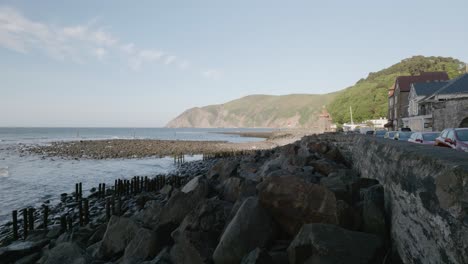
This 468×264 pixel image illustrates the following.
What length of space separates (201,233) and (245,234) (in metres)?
0.93

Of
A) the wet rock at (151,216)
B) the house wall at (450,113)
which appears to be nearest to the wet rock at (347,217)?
the wet rock at (151,216)

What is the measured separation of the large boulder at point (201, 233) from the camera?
5107mm

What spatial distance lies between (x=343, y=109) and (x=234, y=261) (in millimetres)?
93509

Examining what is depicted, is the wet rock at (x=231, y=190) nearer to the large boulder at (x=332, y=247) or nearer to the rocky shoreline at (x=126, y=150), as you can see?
the large boulder at (x=332, y=247)

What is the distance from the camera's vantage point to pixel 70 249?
20.9 ft

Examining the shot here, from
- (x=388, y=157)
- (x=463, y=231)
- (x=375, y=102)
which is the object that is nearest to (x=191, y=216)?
(x=388, y=157)

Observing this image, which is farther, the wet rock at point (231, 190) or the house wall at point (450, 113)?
the house wall at point (450, 113)

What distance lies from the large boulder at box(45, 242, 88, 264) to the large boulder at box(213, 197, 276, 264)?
10.00 ft

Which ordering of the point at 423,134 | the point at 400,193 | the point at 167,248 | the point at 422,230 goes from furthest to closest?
1. the point at 423,134
2. the point at 167,248
3. the point at 400,193
4. the point at 422,230

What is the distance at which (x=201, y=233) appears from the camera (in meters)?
5.40

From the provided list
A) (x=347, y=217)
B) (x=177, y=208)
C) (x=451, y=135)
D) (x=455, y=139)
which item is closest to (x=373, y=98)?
(x=451, y=135)

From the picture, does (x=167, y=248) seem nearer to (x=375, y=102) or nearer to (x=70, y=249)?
(x=70, y=249)

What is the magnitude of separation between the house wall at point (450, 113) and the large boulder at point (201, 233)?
75.8 feet

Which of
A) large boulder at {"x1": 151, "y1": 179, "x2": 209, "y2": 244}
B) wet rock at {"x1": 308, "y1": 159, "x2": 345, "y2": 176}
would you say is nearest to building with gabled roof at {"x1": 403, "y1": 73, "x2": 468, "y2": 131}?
wet rock at {"x1": 308, "y1": 159, "x2": 345, "y2": 176}
